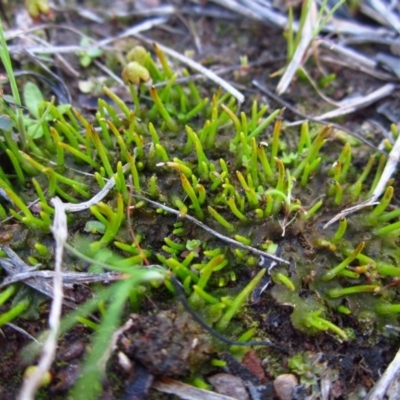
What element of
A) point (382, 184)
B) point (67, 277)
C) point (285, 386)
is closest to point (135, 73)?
point (67, 277)

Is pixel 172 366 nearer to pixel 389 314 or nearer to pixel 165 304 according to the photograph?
pixel 165 304

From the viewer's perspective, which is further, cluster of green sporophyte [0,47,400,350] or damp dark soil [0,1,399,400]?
cluster of green sporophyte [0,47,400,350]

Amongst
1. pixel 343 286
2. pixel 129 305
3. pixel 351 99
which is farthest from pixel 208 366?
pixel 351 99

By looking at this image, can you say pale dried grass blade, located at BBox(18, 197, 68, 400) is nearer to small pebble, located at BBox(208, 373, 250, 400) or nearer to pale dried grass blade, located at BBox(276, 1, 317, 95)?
small pebble, located at BBox(208, 373, 250, 400)

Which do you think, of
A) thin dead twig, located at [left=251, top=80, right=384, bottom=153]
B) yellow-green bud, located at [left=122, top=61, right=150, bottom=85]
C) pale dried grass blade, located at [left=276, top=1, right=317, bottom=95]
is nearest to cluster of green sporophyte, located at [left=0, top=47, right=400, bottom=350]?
yellow-green bud, located at [left=122, top=61, right=150, bottom=85]

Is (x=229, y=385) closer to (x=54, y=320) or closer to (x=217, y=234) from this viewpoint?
(x=217, y=234)

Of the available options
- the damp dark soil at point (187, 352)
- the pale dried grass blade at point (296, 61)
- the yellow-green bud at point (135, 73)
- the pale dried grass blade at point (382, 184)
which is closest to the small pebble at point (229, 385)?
the damp dark soil at point (187, 352)
